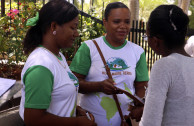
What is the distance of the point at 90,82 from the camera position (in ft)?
7.73

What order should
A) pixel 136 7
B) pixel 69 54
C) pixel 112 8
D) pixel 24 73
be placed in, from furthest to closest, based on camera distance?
pixel 136 7, pixel 69 54, pixel 112 8, pixel 24 73

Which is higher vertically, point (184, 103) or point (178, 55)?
point (178, 55)

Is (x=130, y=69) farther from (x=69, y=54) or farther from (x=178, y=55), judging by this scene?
(x=69, y=54)

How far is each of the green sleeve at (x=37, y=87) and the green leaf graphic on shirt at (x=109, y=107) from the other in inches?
33.7

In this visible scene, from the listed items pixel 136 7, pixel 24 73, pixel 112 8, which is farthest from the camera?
pixel 136 7

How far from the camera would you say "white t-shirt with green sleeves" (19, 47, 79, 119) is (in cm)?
154

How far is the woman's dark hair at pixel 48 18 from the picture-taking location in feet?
5.95

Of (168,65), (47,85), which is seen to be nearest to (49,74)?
(47,85)

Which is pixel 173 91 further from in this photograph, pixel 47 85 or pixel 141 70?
pixel 141 70

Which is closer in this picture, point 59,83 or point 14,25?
point 59,83

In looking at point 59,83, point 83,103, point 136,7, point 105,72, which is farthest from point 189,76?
point 136,7

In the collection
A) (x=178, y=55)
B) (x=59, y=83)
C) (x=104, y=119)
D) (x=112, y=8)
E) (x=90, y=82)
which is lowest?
(x=104, y=119)

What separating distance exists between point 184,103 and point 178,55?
11.2 inches

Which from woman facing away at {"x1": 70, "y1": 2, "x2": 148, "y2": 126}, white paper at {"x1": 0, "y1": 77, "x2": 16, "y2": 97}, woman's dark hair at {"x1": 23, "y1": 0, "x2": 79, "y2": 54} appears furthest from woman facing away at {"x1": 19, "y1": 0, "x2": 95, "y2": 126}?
woman facing away at {"x1": 70, "y1": 2, "x2": 148, "y2": 126}
